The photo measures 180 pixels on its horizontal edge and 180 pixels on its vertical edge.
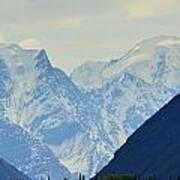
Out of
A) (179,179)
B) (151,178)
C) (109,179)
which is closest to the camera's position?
(109,179)

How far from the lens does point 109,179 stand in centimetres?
10106

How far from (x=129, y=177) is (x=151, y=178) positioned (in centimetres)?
1542

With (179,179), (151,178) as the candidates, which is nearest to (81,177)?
(151,178)

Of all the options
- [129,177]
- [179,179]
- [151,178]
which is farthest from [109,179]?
[179,179]

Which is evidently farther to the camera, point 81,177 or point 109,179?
point 81,177

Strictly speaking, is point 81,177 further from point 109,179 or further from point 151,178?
point 109,179

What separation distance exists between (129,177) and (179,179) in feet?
174

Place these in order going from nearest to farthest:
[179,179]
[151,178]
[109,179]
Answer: [109,179]
[151,178]
[179,179]

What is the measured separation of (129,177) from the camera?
103188 millimetres

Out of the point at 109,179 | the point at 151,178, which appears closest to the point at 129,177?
the point at 109,179

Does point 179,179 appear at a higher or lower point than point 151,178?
lower

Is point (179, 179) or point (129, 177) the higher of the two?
point (129, 177)

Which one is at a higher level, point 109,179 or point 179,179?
point 109,179

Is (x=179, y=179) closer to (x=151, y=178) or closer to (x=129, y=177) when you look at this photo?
(x=151, y=178)
